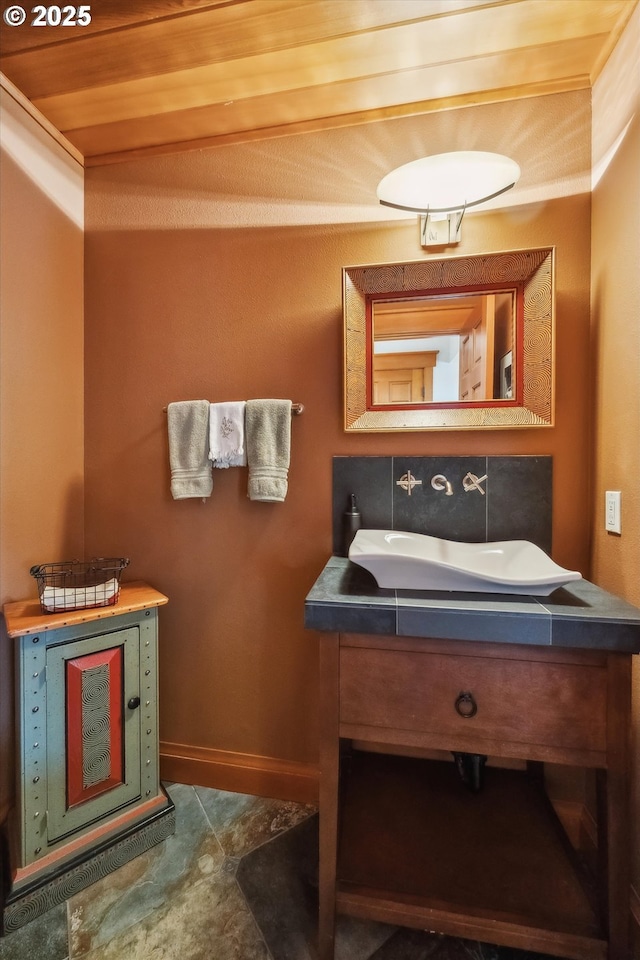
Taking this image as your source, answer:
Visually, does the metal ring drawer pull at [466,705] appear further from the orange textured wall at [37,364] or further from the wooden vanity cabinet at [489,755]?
the orange textured wall at [37,364]

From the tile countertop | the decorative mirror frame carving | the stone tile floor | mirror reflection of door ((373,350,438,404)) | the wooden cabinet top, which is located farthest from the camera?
mirror reflection of door ((373,350,438,404))

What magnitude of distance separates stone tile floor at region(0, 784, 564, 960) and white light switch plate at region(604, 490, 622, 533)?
3.60 ft

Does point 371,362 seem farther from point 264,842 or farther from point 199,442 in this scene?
point 264,842

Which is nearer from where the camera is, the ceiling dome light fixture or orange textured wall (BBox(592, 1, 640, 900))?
orange textured wall (BBox(592, 1, 640, 900))

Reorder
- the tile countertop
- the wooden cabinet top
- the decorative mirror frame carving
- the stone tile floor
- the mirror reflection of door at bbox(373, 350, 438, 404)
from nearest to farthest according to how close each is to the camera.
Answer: the tile countertop
the stone tile floor
the wooden cabinet top
the decorative mirror frame carving
the mirror reflection of door at bbox(373, 350, 438, 404)

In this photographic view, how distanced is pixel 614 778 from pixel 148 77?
232cm

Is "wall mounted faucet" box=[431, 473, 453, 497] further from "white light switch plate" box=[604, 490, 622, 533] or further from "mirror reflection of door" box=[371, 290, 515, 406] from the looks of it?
"white light switch plate" box=[604, 490, 622, 533]

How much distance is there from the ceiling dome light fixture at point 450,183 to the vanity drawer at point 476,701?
4.22 ft

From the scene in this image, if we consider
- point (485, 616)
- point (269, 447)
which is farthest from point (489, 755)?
point (269, 447)

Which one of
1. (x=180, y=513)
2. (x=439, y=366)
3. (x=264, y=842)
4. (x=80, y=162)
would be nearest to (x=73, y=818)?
(x=264, y=842)

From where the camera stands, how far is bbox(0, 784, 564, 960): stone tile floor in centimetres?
95

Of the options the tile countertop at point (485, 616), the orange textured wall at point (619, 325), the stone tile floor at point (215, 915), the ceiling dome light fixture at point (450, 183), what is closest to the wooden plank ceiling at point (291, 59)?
the orange textured wall at point (619, 325)

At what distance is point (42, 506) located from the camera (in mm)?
1380

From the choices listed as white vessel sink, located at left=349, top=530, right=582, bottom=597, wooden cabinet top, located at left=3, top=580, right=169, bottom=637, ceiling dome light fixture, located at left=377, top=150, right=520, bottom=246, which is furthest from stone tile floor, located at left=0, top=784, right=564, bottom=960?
ceiling dome light fixture, located at left=377, top=150, right=520, bottom=246
